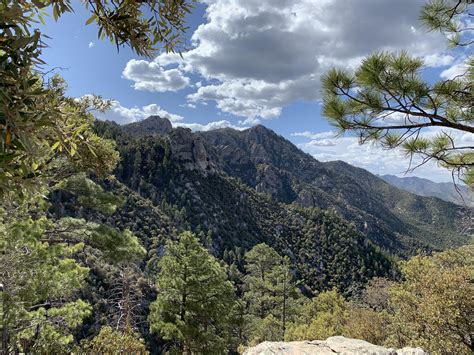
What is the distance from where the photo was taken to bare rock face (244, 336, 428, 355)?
6.56 metres

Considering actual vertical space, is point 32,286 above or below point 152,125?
below

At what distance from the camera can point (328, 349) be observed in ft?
22.2

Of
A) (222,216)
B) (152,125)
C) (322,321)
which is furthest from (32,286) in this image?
(152,125)

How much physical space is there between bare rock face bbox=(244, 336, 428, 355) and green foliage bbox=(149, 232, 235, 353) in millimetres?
7999

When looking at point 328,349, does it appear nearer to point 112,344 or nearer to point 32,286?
point 112,344

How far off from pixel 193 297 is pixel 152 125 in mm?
184912

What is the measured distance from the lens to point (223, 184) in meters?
121

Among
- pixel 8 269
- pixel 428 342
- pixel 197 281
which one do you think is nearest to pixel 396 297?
pixel 428 342

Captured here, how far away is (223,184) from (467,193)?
379 feet

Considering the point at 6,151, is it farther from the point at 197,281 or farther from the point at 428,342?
the point at 197,281

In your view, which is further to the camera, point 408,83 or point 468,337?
point 468,337

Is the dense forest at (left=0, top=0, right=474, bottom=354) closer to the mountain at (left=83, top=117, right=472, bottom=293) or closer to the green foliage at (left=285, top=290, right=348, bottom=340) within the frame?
the green foliage at (left=285, top=290, right=348, bottom=340)

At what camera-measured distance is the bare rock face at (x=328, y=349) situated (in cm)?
656

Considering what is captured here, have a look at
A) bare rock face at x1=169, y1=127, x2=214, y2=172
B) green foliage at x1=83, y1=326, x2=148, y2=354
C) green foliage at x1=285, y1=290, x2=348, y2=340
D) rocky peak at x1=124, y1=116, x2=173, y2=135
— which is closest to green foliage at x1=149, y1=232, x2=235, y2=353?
green foliage at x1=285, y1=290, x2=348, y2=340
